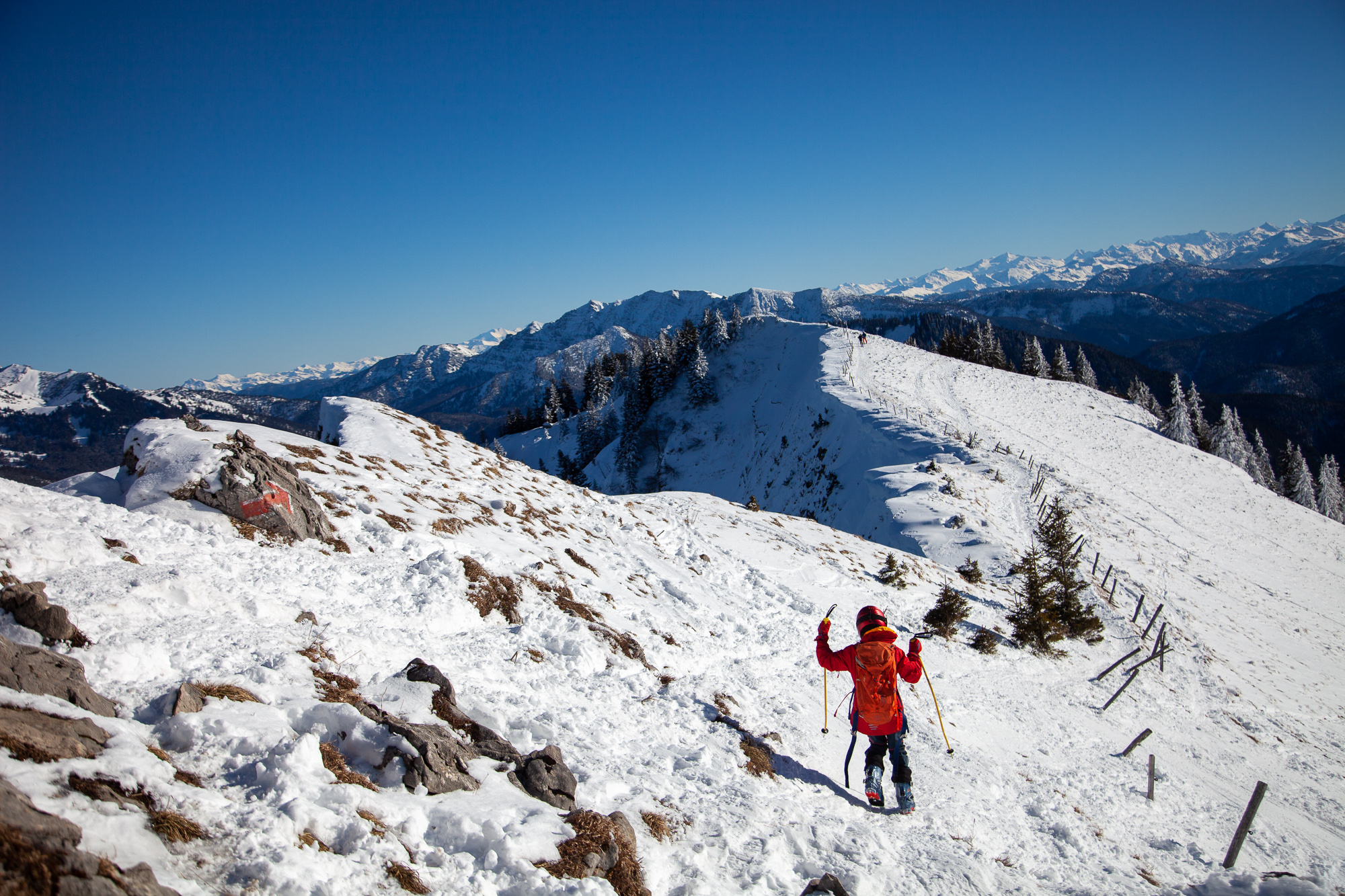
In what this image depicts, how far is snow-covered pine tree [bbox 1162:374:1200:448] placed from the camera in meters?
60.3

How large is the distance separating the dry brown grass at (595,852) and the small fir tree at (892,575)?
15.1 meters

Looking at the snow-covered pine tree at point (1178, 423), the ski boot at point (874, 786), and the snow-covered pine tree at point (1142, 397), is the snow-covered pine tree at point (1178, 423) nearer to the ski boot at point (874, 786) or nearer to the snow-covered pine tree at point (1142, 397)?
the snow-covered pine tree at point (1142, 397)

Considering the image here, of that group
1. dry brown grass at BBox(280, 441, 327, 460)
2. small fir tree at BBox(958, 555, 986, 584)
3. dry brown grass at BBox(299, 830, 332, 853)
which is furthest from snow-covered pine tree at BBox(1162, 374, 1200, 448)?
dry brown grass at BBox(299, 830, 332, 853)

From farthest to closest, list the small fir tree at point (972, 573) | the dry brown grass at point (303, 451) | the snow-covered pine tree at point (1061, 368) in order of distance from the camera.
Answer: the snow-covered pine tree at point (1061, 368) < the small fir tree at point (972, 573) < the dry brown grass at point (303, 451)

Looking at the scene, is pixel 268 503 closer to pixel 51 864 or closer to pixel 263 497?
pixel 263 497

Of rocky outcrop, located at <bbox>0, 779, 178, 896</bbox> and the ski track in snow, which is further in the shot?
the ski track in snow

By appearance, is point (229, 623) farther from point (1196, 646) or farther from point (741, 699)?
point (1196, 646)

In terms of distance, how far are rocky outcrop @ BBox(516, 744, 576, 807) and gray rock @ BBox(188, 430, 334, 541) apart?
591 cm

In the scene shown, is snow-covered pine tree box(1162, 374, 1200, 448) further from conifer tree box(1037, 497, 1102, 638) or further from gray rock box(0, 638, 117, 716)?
gray rock box(0, 638, 117, 716)

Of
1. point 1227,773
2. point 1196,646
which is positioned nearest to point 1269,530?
point 1196,646

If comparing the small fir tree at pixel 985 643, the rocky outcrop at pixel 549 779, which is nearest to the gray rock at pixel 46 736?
the rocky outcrop at pixel 549 779

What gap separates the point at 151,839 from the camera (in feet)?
11.2

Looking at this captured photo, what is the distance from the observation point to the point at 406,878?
396 cm

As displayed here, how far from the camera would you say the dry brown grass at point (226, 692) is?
5.21 metres
